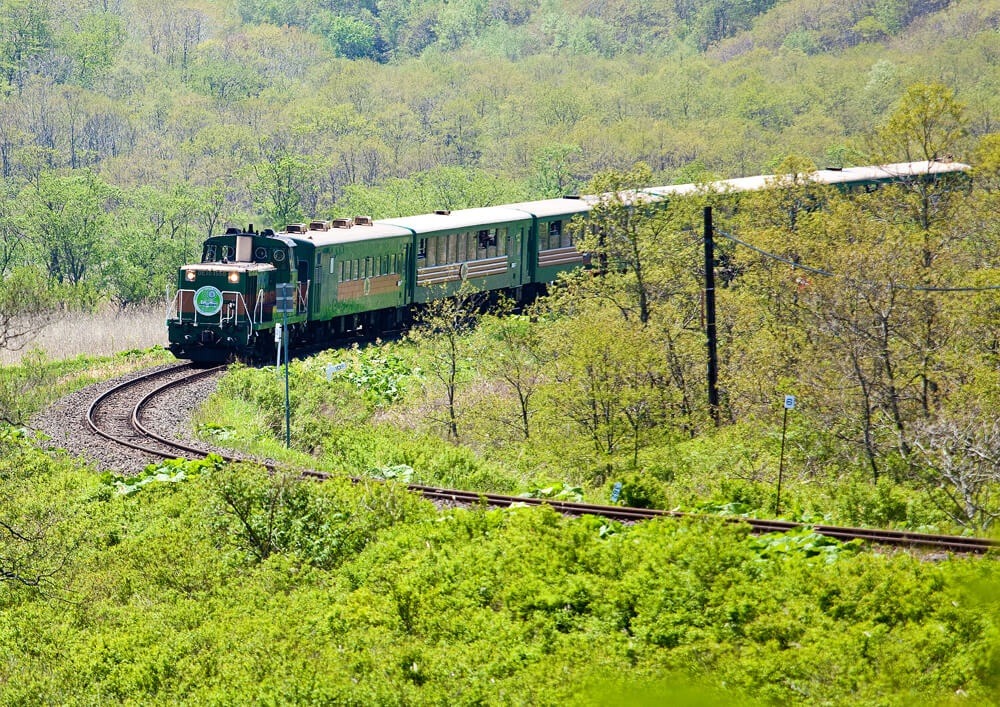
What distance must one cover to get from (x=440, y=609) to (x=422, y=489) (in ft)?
16.1

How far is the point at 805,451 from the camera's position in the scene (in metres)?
21.9

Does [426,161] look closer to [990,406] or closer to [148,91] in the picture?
[148,91]

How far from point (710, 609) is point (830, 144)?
261 ft

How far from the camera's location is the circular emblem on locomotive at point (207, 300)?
2861 centimetres

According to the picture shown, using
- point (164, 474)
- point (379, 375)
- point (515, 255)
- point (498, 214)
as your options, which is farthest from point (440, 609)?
point (498, 214)

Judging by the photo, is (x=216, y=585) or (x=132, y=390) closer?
(x=216, y=585)

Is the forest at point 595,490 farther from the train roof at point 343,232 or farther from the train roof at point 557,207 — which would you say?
the train roof at point 557,207

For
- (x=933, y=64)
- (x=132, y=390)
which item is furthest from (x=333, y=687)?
(x=933, y=64)

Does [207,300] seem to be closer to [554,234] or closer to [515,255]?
[515,255]

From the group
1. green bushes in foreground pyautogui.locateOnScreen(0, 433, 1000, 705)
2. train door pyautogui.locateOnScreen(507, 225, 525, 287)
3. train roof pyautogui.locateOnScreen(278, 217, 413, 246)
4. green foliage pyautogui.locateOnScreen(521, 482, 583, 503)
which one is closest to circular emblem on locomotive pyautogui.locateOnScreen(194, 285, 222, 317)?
train roof pyautogui.locateOnScreen(278, 217, 413, 246)

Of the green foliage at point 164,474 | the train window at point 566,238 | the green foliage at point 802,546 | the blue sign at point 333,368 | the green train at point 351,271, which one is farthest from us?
the train window at point 566,238

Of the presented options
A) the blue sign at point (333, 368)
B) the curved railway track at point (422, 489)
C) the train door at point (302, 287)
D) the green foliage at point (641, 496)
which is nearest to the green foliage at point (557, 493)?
the curved railway track at point (422, 489)

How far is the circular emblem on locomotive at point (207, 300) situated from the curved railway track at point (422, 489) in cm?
137

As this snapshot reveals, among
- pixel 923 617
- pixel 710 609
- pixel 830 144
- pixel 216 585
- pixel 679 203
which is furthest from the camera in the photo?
pixel 830 144
